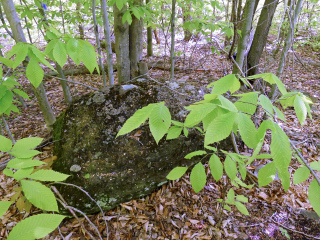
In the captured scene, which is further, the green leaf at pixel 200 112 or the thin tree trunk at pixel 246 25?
the thin tree trunk at pixel 246 25

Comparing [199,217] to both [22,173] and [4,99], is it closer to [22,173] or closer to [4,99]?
[22,173]

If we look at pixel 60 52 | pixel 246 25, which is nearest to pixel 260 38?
pixel 246 25

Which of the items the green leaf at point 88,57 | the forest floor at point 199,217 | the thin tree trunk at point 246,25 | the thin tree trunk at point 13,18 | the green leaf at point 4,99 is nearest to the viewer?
the green leaf at point 88,57

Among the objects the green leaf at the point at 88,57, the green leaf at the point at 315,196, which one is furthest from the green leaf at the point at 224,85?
the green leaf at the point at 88,57

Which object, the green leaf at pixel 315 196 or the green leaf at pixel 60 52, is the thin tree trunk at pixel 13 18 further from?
the green leaf at pixel 315 196

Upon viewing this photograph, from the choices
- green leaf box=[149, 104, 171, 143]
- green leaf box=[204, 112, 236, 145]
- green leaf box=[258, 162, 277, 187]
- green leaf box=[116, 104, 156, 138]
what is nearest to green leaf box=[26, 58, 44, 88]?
green leaf box=[116, 104, 156, 138]

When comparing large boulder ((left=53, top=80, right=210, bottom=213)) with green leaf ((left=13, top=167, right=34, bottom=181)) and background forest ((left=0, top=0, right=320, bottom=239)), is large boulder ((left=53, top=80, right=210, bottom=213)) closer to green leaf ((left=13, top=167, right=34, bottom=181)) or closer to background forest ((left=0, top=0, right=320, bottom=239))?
background forest ((left=0, top=0, right=320, bottom=239))

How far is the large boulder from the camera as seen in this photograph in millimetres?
2219

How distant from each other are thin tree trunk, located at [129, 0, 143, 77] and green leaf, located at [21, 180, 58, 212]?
318 centimetres

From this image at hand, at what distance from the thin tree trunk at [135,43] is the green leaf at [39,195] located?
3176 mm

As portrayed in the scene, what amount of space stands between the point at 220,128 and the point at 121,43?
3236 millimetres

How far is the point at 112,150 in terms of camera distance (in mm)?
2359

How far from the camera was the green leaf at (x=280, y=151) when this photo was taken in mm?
710

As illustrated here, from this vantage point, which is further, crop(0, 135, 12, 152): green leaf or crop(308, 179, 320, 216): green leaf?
crop(0, 135, 12, 152): green leaf
